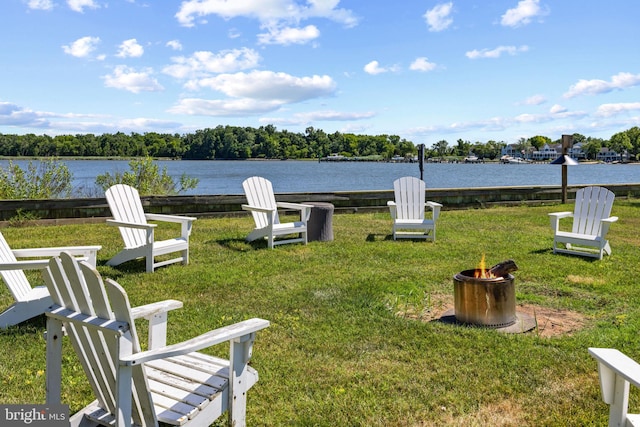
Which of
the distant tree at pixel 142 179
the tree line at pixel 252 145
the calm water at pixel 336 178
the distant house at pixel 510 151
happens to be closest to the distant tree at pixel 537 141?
the tree line at pixel 252 145

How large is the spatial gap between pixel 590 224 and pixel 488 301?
358 centimetres

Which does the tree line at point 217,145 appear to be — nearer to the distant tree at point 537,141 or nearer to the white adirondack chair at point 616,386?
the white adirondack chair at point 616,386

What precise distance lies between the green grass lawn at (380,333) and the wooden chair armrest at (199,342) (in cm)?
68

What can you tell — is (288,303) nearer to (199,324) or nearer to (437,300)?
(199,324)

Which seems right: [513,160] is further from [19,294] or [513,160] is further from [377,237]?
[19,294]

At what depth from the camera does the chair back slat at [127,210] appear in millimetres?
5568

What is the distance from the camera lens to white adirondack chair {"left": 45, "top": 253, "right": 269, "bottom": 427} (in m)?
1.77

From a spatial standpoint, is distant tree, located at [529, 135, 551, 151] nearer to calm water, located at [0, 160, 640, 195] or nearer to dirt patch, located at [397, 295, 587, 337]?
calm water, located at [0, 160, 640, 195]

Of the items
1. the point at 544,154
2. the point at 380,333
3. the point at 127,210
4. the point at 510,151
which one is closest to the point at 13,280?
the point at 127,210

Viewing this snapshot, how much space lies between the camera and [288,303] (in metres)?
4.32

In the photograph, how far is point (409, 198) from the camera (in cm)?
789

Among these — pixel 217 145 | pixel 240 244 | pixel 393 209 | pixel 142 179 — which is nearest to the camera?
pixel 240 244

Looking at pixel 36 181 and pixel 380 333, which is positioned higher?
pixel 36 181

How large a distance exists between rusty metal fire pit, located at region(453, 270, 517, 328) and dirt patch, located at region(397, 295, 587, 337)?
0.78ft
